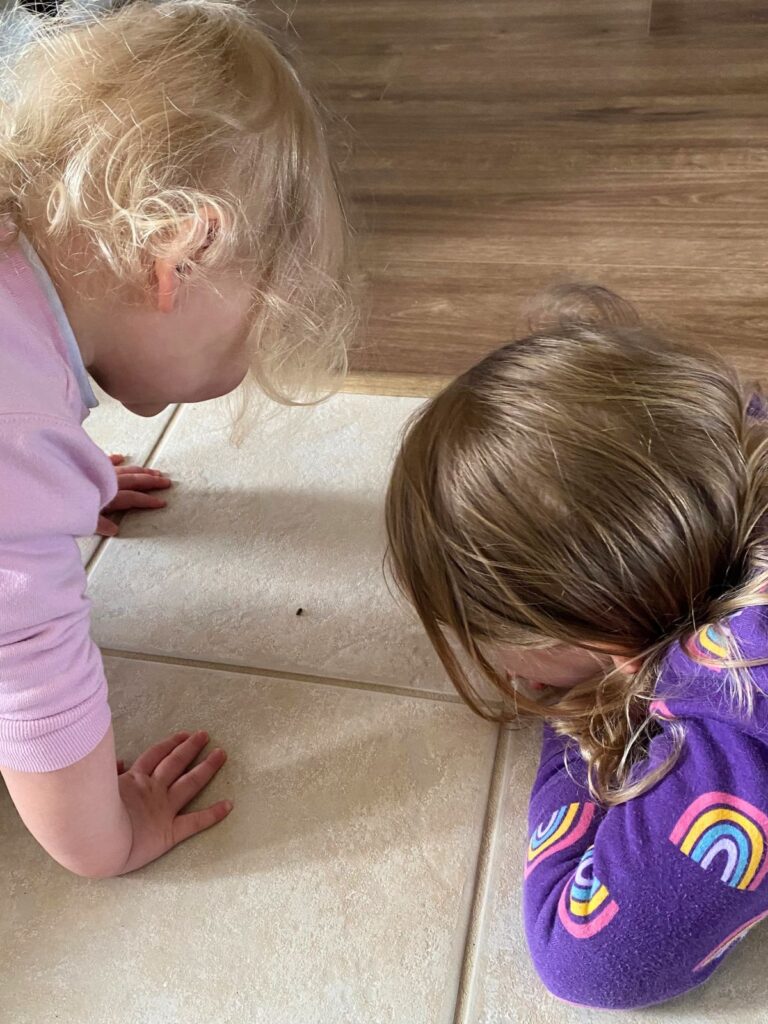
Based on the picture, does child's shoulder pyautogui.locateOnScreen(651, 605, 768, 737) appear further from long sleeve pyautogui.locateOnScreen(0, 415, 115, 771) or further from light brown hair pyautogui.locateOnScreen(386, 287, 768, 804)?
long sleeve pyautogui.locateOnScreen(0, 415, 115, 771)

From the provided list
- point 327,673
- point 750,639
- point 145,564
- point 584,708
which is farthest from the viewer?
point 145,564

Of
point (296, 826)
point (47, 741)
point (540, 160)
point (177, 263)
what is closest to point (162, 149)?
point (177, 263)

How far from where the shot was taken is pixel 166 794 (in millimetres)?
802

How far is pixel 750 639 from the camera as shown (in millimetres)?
629

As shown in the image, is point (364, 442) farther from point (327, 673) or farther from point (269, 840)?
point (269, 840)

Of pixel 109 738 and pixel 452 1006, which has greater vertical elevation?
pixel 109 738

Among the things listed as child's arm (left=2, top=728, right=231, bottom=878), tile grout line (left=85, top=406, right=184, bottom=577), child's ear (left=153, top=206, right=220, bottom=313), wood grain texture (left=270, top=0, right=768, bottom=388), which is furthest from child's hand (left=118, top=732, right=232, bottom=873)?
wood grain texture (left=270, top=0, right=768, bottom=388)

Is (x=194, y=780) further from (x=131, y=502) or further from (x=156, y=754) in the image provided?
(x=131, y=502)

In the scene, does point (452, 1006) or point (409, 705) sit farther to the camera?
point (409, 705)

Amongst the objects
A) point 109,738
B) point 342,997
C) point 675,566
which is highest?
point 675,566

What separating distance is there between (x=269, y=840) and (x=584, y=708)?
0.85 feet

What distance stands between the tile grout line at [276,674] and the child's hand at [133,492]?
144mm

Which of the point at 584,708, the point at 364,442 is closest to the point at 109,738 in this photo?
the point at 584,708

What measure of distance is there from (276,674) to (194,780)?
0.41 feet
